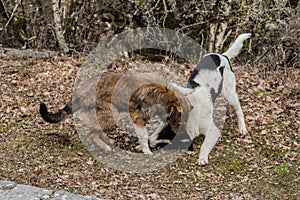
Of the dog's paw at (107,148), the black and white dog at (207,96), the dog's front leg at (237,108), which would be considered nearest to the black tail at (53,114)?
the dog's paw at (107,148)

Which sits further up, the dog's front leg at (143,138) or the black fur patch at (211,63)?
the black fur patch at (211,63)

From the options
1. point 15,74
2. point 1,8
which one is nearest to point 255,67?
point 15,74

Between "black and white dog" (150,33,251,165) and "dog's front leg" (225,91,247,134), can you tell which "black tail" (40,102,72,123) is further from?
"dog's front leg" (225,91,247,134)

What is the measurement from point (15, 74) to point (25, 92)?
99 centimetres

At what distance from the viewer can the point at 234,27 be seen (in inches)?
410

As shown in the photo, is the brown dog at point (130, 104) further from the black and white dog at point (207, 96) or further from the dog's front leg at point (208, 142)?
the dog's front leg at point (208, 142)

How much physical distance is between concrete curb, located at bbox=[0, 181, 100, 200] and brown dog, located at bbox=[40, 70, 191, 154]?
0.98 meters

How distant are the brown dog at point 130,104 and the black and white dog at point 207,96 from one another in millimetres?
131

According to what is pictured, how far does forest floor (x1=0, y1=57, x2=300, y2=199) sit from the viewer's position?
5004 millimetres

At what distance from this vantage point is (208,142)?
5.74m

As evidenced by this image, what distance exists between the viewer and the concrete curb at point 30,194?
4655 millimetres

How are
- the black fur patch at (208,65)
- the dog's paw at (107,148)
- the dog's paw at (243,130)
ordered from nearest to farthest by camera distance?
the dog's paw at (107,148) → the black fur patch at (208,65) → the dog's paw at (243,130)

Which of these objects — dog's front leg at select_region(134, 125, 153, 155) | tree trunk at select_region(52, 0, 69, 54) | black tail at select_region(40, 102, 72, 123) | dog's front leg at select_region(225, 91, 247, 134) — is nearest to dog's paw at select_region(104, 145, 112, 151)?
dog's front leg at select_region(134, 125, 153, 155)

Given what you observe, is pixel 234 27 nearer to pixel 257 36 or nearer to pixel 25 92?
pixel 257 36
